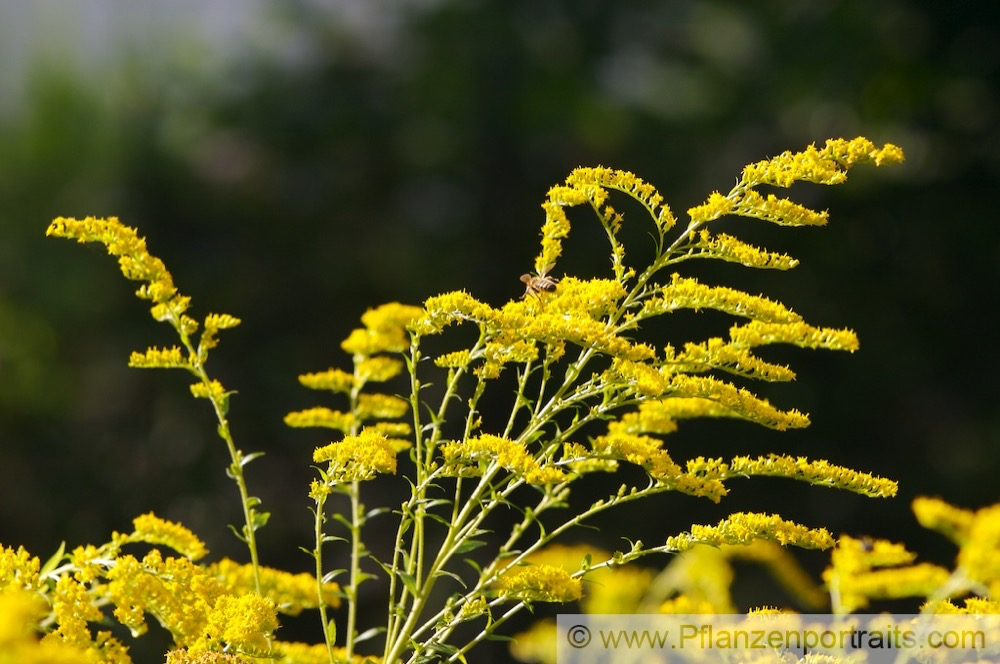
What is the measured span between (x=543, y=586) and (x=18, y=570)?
2.06ft

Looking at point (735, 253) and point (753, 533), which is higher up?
point (735, 253)

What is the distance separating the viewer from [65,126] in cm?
757

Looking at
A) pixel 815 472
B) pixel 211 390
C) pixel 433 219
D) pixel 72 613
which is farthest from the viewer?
pixel 433 219

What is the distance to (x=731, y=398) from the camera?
1476 mm

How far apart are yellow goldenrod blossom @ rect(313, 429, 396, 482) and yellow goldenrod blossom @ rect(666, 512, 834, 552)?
1.21 feet

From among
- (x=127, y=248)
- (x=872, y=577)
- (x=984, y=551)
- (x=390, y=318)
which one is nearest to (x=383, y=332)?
(x=390, y=318)

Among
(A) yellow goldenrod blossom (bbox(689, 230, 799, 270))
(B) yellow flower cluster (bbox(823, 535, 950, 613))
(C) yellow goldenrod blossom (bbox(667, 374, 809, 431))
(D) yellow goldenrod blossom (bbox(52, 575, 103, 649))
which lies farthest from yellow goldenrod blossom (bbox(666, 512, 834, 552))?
(D) yellow goldenrod blossom (bbox(52, 575, 103, 649))

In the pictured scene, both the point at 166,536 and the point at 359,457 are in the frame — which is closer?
the point at 359,457

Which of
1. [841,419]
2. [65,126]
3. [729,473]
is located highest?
[65,126]

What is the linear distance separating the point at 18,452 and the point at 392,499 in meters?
2.11

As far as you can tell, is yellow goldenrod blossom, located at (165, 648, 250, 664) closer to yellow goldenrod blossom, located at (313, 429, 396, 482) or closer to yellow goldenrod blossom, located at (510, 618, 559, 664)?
yellow goldenrod blossom, located at (313, 429, 396, 482)

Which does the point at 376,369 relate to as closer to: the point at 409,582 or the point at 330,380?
the point at 330,380

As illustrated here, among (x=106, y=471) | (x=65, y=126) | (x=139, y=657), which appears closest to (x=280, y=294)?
(x=106, y=471)

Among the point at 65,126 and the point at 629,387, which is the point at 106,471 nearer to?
the point at 65,126
